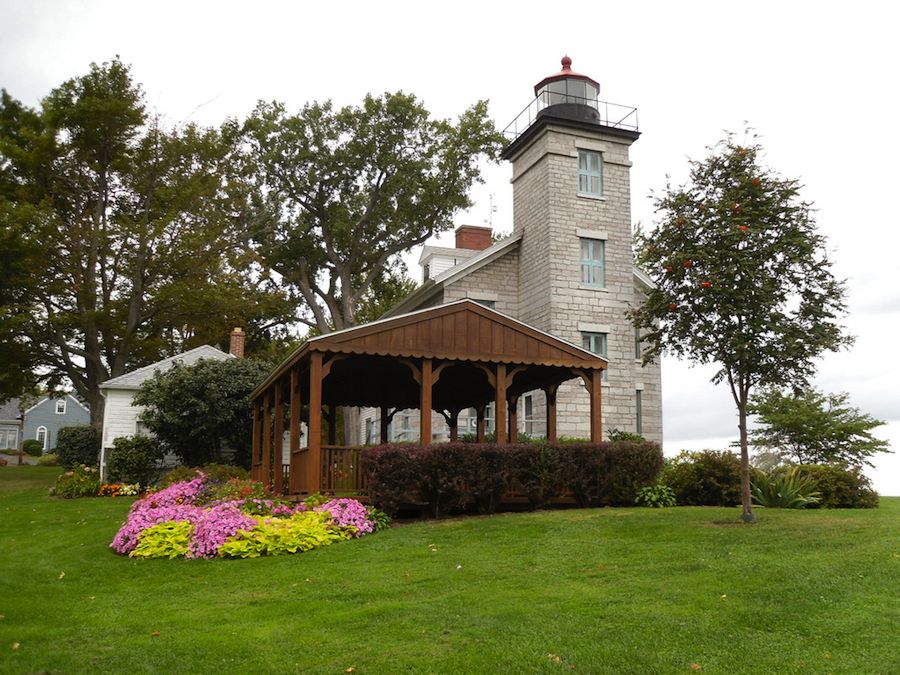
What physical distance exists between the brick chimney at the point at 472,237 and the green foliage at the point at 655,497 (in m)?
17.0

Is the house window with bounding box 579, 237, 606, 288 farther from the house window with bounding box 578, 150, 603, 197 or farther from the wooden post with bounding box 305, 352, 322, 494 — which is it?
the wooden post with bounding box 305, 352, 322, 494

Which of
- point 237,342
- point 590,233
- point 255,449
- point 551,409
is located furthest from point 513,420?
point 237,342

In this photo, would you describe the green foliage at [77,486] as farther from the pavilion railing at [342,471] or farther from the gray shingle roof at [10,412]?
the gray shingle roof at [10,412]

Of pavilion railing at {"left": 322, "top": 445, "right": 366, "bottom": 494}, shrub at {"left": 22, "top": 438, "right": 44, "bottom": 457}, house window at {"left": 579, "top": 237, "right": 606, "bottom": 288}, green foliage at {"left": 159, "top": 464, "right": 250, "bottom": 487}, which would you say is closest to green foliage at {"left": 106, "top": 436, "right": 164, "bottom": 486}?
green foliage at {"left": 159, "top": 464, "right": 250, "bottom": 487}

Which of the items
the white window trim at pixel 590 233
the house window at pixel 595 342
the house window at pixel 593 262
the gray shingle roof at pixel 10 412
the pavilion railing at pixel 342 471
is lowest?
the pavilion railing at pixel 342 471

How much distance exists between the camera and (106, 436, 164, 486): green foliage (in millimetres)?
23344

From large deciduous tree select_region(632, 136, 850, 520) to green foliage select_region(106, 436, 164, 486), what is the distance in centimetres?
1621

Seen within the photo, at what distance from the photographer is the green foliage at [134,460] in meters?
23.3

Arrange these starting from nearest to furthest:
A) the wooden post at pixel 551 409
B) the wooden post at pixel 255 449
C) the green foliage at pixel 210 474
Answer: the wooden post at pixel 551 409
the green foliage at pixel 210 474
the wooden post at pixel 255 449

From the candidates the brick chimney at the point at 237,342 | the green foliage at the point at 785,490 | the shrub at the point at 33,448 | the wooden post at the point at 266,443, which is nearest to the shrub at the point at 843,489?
the green foliage at the point at 785,490

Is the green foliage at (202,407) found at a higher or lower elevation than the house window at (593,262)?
lower

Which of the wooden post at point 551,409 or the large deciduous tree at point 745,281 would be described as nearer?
the large deciduous tree at point 745,281

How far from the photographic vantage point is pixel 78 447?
27375 mm

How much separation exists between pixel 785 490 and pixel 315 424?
869 cm
